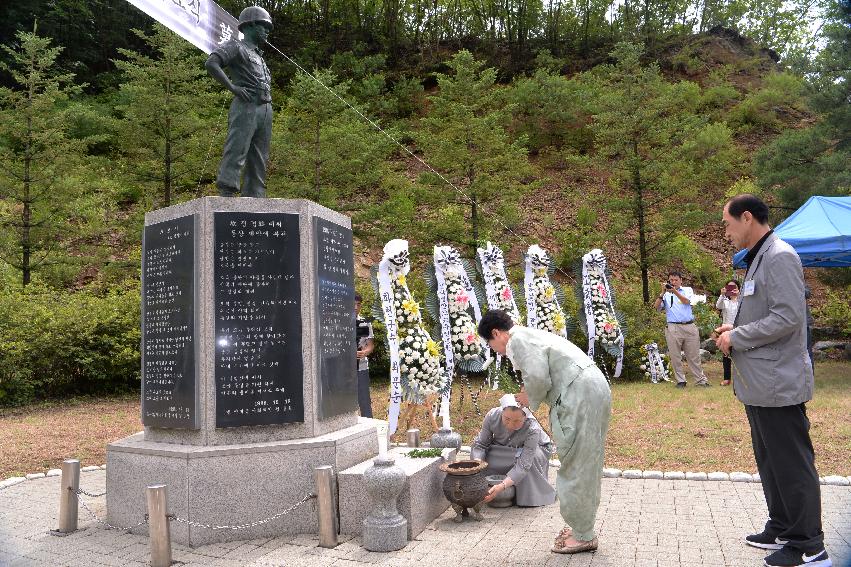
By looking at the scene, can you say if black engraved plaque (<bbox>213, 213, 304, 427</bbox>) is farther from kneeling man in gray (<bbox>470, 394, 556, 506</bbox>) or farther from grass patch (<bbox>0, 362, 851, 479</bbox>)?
grass patch (<bbox>0, 362, 851, 479</bbox>)

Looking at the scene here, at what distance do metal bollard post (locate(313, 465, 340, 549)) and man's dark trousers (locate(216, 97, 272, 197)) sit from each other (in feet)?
8.11

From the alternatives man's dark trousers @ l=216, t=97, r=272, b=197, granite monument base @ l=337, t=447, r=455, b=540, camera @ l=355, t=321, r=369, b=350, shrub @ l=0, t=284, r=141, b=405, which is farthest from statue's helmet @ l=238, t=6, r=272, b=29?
shrub @ l=0, t=284, r=141, b=405

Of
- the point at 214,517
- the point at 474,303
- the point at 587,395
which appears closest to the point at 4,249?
the point at 474,303

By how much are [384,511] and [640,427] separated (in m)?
4.63

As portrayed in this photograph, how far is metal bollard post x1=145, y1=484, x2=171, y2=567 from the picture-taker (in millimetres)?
3818

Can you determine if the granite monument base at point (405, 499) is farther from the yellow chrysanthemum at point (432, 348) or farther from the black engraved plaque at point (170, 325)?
the yellow chrysanthemum at point (432, 348)

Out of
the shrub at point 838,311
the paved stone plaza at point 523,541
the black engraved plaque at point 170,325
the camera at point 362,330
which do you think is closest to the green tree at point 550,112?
the shrub at point 838,311

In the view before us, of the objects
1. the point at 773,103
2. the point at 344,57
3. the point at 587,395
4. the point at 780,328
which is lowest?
the point at 587,395

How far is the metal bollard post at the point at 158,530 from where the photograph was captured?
382cm

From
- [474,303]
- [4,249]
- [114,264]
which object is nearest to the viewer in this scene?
[474,303]

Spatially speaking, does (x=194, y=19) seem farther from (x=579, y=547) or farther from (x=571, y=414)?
(x=579, y=547)

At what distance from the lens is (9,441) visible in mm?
7938

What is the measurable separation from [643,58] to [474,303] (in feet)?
85.8

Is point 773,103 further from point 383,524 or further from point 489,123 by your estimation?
point 383,524
